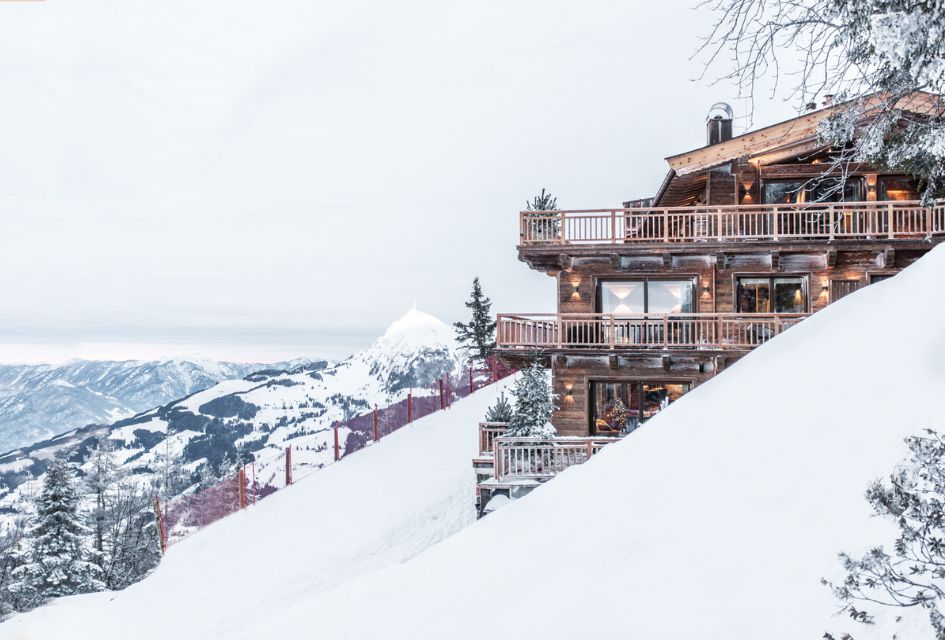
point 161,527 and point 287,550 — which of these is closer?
point 287,550

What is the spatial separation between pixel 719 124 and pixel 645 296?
1002 cm

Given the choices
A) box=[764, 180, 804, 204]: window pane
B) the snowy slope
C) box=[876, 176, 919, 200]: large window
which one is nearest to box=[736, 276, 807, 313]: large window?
box=[764, 180, 804, 204]: window pane

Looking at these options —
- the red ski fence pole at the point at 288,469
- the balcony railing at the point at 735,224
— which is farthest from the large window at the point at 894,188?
the red ski fence pole at the point at 288,469

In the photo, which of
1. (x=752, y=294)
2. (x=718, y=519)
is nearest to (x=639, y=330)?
(x=752, y=294)

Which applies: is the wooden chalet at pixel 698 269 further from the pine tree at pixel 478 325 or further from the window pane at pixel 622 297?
the pine tree at pixel 478 325

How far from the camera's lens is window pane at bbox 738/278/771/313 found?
68.6 feet

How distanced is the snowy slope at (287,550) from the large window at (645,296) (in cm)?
920

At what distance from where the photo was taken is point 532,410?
17141mm

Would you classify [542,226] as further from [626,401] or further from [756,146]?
[756,146]

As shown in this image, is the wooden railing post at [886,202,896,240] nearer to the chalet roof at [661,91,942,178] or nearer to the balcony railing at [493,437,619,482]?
the chalet roof at [661,91,942,178]

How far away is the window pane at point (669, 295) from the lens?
21.3 m

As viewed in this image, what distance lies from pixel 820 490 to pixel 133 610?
67.6 ft

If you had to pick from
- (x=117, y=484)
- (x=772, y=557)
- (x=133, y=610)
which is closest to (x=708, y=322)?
(x=772, y=557)

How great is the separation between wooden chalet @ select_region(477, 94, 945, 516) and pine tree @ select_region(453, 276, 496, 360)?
91.7 feet
